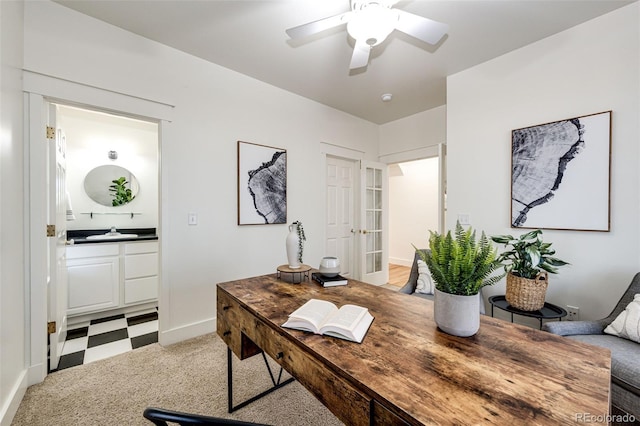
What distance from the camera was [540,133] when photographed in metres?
2.21

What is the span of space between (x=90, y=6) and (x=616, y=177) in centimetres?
391

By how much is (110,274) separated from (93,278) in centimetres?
14

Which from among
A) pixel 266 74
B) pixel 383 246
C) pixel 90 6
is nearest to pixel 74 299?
pixel 90 6

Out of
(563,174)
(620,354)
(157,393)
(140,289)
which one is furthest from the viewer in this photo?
(140,289)

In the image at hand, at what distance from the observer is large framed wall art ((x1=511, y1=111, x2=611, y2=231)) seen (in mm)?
1938

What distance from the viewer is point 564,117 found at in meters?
2.12

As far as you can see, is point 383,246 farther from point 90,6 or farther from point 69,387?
point 90,6

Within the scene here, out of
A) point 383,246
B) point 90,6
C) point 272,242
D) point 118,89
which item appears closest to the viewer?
point 90,6

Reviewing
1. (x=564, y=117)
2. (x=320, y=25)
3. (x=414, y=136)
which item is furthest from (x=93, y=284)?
(x=564, y=117)

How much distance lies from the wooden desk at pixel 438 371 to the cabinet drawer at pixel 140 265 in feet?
8.29

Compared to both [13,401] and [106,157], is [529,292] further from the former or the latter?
[106,157]

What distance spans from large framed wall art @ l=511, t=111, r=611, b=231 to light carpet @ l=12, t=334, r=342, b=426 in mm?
2241

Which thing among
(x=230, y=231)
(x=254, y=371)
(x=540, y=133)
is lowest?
(x=254, y=371)

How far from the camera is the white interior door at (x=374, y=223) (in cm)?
400
